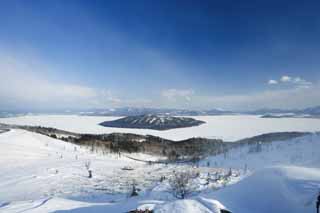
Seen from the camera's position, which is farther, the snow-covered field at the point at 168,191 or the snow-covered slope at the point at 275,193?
the snow-covered field at the point at 168,191

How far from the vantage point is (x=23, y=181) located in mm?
31453

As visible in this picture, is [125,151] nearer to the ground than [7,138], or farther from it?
nearer to the ground

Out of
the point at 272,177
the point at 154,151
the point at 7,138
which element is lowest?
the point at 154,151

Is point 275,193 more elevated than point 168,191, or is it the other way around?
point 275,193

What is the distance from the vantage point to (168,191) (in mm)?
22688

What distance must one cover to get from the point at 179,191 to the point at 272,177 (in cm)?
1005

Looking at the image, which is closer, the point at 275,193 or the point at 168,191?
the point at 275,193

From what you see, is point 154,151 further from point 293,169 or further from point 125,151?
point 293,169

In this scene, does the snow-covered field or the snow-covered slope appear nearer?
the snow-covered slope

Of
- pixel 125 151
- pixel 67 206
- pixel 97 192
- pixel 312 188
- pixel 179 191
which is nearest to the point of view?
pixel 312 188

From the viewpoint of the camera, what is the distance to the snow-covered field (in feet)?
31.2

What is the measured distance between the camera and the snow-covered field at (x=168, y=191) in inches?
374

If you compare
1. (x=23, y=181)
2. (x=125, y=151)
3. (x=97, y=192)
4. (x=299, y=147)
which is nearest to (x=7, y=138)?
(x=125, y=151)

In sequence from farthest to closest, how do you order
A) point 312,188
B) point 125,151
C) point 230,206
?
point 125,151 → point 230,206 → point 312,188
